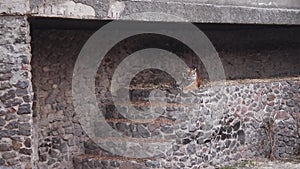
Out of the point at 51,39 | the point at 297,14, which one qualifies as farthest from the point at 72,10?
the point at 297,14

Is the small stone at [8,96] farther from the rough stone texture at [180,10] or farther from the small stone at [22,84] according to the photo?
the rough stone texture at [180,10]

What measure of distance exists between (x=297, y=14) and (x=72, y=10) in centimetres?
484

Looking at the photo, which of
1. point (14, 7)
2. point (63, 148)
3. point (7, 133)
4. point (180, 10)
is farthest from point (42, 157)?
point (180, 10)

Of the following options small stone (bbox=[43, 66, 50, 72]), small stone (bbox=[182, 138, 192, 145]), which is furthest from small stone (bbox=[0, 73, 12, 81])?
small stone (bbox=[182, 138, 192, 145])

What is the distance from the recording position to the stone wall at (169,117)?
8141 mm

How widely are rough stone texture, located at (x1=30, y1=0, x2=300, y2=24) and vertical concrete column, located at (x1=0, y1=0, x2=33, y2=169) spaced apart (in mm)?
296

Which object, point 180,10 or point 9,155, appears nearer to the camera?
point 9,155

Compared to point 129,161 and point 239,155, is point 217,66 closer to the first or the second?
point 239,155

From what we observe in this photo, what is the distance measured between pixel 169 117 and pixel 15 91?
9.35 ft

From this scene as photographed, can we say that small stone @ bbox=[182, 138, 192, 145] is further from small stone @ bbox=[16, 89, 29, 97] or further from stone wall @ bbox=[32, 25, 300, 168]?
small stone @ bbox=[16, 89, 29, 97]

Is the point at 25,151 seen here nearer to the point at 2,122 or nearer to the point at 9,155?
the point at 9,155

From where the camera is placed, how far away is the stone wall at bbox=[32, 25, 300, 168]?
320 inches

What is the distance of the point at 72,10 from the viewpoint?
6430mm

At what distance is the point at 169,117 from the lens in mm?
8164
